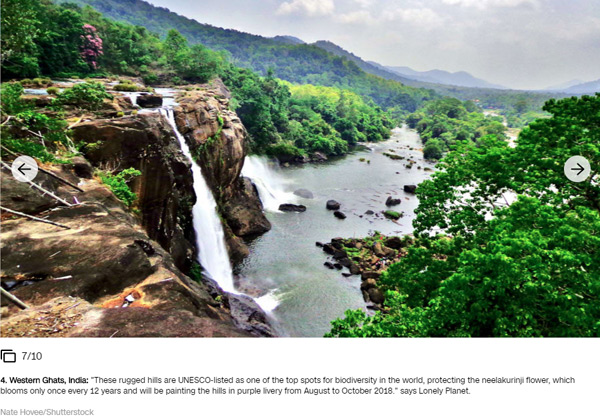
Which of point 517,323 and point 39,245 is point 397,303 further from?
point 39,245

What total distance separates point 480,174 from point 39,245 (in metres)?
13.5

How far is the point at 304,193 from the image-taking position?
132 ft

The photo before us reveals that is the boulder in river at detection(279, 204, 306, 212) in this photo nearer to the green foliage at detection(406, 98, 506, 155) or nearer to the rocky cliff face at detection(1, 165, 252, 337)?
the rocky cliff face at detection(1, 165, 252, 337)

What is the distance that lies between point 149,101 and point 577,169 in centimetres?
2712

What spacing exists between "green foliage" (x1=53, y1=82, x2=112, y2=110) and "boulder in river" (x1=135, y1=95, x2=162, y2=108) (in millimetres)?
7345

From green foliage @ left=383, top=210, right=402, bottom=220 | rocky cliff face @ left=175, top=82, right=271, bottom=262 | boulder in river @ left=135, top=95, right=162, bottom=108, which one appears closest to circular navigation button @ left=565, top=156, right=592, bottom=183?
rocky cliff face @ left=175, top=82, right=271, bottom=262

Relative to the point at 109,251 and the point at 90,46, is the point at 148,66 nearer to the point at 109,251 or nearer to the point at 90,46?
the point at 90,46

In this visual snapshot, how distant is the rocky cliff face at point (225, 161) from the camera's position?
81.1 ft

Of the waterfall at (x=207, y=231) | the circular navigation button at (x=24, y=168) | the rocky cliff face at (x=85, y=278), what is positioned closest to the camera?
the rocky cliff face at (x=85, y=278)

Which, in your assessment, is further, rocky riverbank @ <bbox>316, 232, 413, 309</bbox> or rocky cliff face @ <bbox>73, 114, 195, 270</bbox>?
rocky riverbank @ <bbox>316, 232, 413, 309</bbox>

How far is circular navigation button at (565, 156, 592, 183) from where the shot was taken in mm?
8062

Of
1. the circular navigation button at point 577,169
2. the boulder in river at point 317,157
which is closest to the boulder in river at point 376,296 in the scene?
the circular navigation button at point 577,169

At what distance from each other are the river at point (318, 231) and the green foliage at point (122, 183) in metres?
10.2

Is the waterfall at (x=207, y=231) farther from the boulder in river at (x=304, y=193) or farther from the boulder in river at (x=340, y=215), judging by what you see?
the boulder in river at (x=304, y=193)
